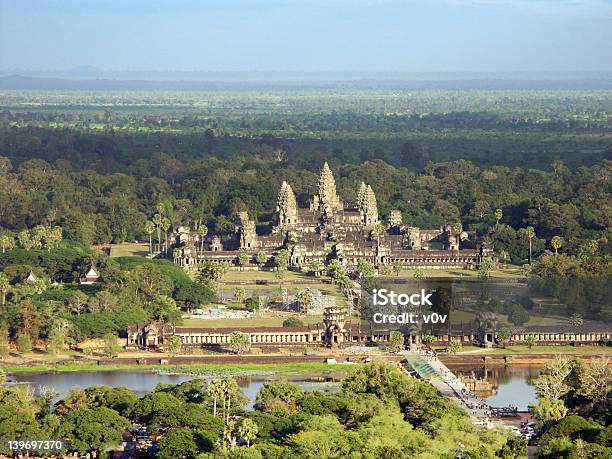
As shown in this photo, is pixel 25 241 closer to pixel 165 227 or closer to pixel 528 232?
pixel 165 227

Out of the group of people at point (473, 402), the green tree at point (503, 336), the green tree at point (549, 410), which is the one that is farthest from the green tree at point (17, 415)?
the green tree at point (503, 336)

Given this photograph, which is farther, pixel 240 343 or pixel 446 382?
pixel 240 343

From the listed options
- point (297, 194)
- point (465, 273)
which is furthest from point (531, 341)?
point (297, 194)

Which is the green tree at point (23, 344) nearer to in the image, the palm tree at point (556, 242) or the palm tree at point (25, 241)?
the palm tree at point (25, 241)

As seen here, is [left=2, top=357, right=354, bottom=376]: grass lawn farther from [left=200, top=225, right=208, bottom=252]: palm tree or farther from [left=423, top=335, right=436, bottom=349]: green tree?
[left=200, top=225, right=208, bottom=252]: palm tree

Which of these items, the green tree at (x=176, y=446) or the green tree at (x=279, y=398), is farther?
the green tree at (x=279, y=398)

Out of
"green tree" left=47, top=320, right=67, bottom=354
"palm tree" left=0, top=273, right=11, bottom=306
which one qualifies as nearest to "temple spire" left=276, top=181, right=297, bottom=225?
"palm tree" left=0, top=273, right=11, bottom=306
